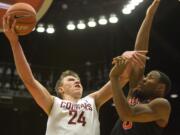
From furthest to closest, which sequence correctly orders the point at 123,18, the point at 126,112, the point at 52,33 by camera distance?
the point at 52,33 → the point at 123,18 → the point at 126,112

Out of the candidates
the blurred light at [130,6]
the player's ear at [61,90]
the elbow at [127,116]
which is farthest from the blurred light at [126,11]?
the elbow at [127,116]

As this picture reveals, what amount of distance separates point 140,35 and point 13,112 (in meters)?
7.92

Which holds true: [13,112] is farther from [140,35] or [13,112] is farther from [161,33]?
[140,35]

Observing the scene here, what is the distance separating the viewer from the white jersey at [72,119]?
10.2 ft

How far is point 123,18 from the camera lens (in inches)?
375

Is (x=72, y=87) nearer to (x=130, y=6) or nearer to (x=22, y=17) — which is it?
(x=22, y=17)

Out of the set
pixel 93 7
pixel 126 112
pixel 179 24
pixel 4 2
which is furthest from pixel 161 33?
pixel 126 112

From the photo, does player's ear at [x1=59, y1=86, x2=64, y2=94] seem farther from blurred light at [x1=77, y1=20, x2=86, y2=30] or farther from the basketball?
blurred light at [x1=77, y1=20, x2=86, y2=30]

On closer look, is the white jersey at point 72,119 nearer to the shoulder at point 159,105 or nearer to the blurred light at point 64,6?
the shoulder at point 159,105

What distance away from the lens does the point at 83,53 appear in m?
11.4

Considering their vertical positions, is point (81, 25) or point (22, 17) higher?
point (81, 25)

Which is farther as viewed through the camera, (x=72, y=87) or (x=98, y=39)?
(x=98, y=39)

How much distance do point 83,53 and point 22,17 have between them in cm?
826

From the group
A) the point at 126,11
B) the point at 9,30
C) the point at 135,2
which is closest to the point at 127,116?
the point at 9,30
